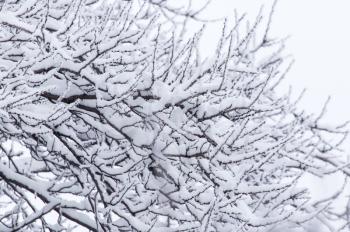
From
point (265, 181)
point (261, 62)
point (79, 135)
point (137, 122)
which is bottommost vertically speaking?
point (137, 122)

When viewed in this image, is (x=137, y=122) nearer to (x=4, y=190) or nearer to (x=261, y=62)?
(x=261, y=62)

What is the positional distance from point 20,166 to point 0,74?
239 cm

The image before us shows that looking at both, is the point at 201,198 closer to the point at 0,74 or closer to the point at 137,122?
the point at 137,122

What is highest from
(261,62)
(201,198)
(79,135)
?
(261,62)

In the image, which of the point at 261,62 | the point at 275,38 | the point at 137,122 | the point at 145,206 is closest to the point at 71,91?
the point at 137,122

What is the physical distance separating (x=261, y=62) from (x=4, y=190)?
2.58 m

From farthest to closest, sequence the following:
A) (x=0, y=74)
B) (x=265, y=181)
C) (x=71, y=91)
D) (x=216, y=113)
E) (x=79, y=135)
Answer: (x=265, y=181), (x=79, y=135), (x=71, y=91), (x=216, y=113), (x=0, y=74)

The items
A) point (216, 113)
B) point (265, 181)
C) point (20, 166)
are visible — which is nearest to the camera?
point (216, 113)

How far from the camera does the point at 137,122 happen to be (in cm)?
337

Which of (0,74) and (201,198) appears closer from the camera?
(0,74)

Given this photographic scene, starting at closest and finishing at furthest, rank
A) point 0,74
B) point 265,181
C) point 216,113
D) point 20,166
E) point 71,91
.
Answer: point 0,74, point 216,113, point 71,91, point 20,166, point 265,181

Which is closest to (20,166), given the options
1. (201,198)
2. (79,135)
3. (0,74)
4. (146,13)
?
(79,135)

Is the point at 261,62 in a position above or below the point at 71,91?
above

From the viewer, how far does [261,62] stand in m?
5.41
